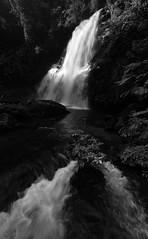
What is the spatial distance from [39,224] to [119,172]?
2.52m

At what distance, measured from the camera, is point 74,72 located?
17.5 metres

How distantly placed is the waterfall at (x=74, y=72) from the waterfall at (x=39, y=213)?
35.2ft

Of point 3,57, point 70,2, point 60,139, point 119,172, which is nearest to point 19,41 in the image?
point 3,57

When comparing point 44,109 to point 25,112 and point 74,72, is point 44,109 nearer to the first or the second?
point 25,112

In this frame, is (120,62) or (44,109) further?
(44,109)

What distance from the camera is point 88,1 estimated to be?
21.7 meters

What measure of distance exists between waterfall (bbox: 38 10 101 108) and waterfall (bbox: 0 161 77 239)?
1074cm

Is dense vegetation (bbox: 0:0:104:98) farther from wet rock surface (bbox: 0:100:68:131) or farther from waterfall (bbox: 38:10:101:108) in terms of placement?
wet rock surface (bbox: 0:100:68:131)

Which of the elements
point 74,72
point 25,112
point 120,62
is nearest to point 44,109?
point 25,112

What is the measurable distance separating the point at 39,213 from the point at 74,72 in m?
15.0

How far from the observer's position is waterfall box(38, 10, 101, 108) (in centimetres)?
1578

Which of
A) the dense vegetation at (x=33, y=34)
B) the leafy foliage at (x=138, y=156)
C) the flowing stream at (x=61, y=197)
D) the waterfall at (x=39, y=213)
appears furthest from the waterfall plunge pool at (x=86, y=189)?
the dense vegetation at (x=33, y=34)

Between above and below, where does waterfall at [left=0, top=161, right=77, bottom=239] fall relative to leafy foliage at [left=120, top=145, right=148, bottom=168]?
below

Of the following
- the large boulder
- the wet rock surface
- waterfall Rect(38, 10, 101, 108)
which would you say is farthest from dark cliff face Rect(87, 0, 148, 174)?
the wet rock surface
